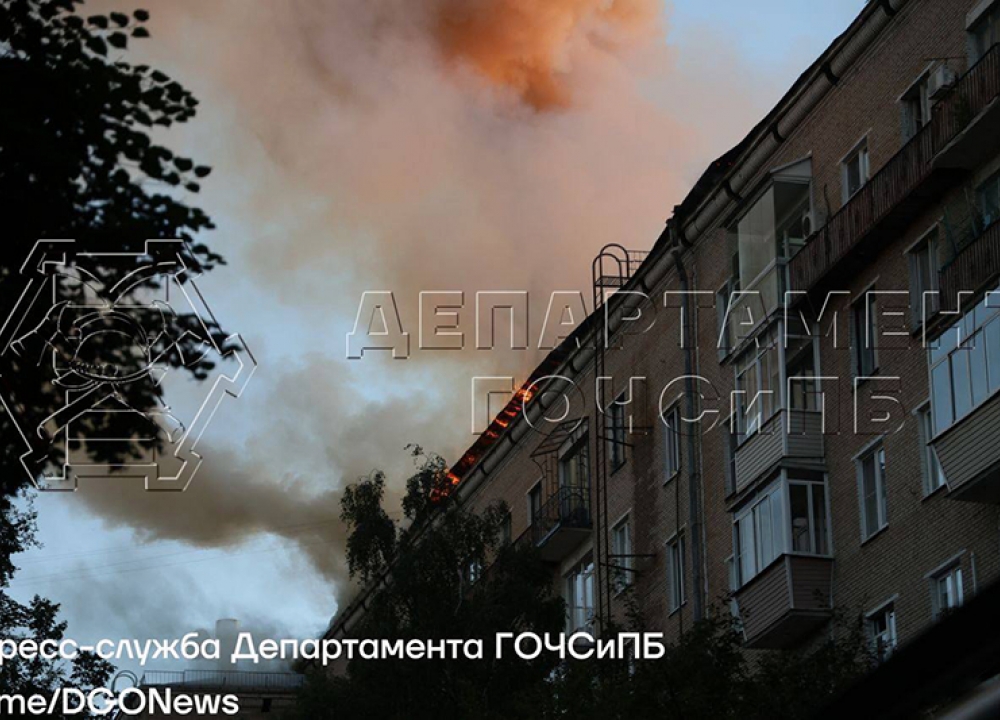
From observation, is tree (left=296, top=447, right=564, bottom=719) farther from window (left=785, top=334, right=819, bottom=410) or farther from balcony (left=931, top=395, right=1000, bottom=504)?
balcony (left=931, top=395, right=1000, bottom=504)

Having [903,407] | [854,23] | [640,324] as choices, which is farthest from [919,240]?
[640,324]

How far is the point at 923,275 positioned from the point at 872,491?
3.28 meters

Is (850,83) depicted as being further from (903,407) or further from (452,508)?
(452,508)

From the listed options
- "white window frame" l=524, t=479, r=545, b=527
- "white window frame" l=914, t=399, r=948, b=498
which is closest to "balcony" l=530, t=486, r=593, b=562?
"white window frame" l=524, t=479, r=545, b=527

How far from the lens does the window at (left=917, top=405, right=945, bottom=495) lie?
22.6 m

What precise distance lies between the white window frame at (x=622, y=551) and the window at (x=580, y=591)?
1.56 m

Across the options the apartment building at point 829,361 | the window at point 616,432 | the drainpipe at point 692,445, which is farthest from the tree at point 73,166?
the window at point 616,432

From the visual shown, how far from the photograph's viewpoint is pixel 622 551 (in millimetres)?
34406

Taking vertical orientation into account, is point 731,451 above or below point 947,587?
above

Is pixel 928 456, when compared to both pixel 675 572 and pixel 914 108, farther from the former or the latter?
pixel 675 572

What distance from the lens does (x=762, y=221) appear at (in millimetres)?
28078

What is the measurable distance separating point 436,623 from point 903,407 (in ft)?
34.3

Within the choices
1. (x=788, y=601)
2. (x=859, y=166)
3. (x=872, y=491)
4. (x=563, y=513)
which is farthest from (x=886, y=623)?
(x=563, y=513)

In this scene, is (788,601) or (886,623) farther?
(788,601)
